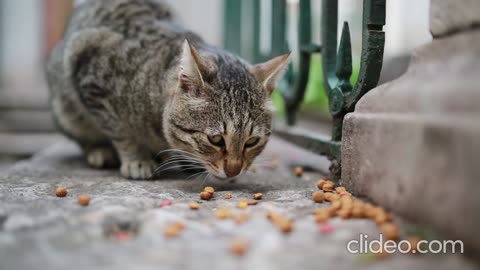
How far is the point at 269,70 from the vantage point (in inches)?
82.7

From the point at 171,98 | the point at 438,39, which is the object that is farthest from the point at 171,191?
the point at 438,39

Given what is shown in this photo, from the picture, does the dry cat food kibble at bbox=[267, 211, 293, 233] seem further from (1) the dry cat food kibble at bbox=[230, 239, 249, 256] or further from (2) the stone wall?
(2) the stone wall

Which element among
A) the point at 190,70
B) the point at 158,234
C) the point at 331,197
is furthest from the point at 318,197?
the point at 190,70

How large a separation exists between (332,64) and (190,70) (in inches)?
27.0

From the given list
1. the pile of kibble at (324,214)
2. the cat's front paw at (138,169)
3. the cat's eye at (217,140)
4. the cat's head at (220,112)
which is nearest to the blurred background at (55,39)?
the cat's head at (220,112)

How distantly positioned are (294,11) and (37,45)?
15.4 ft

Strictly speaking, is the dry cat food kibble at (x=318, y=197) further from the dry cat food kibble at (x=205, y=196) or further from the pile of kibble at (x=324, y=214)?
the dry cat food kibble at (x=205, y=196)

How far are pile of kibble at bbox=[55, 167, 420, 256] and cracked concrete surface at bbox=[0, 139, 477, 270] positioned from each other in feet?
0.06

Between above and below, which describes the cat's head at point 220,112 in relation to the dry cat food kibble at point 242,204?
above

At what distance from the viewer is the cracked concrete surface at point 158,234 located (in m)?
1.12

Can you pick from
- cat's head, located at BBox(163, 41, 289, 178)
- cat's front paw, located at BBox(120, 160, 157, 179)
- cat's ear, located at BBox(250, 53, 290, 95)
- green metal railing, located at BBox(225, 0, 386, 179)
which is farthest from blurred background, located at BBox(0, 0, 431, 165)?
cat's front paw, located at BBox(120, 160, 157, 179)

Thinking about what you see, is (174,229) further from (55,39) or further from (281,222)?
(55,39)

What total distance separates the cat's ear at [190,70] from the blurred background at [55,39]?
1.25 m

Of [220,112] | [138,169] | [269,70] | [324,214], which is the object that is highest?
[269,70]
